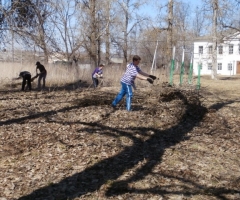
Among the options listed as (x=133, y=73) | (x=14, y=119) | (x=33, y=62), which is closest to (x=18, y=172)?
(x=14, y=119)

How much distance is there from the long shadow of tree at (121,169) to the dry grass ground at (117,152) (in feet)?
0.04

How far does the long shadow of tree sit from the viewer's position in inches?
179

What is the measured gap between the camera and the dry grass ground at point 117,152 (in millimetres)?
4648

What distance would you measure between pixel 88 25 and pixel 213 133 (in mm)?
17042

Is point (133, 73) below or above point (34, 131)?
above

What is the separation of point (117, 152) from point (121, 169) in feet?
2.45

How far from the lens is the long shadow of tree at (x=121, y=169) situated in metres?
4.55

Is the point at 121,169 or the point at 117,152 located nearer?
the point at 121,169

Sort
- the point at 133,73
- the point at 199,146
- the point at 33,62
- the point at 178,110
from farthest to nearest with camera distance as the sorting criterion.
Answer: the point at 33,62, the point at 178,110, the point at 133,73, the point at 199,146

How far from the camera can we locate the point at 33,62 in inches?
872

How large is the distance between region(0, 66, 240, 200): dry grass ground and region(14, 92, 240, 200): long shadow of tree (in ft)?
0.04

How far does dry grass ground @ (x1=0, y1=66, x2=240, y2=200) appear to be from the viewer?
4.65m

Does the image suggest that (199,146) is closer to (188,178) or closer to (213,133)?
(213,133)

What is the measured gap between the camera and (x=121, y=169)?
5.32 metres
